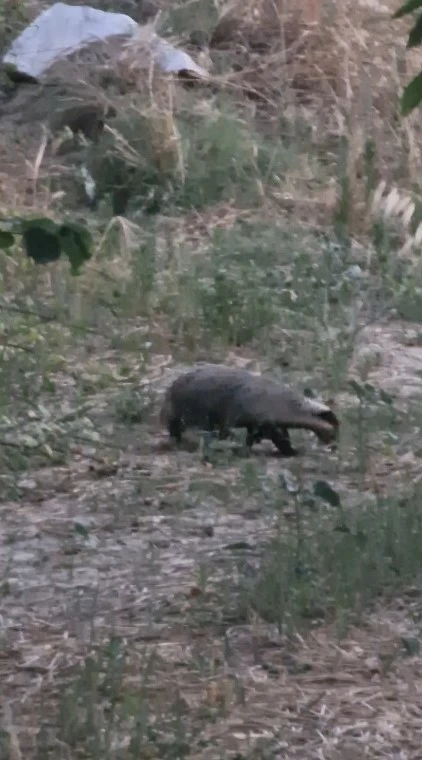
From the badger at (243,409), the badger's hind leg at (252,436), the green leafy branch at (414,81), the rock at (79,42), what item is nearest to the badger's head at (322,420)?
the badger at (243,409)

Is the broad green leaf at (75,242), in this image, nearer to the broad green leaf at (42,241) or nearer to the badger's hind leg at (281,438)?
the broad green leaf at (42,241)

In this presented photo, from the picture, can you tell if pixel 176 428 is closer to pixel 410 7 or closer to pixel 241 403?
pixel 241 403

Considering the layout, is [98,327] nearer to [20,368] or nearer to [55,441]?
[20,368]

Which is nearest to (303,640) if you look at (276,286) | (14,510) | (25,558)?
(25,558)

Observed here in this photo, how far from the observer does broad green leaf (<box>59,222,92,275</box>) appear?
2.88 meters

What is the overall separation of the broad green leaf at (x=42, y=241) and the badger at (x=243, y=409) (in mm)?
2291

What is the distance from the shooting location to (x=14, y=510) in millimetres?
4676

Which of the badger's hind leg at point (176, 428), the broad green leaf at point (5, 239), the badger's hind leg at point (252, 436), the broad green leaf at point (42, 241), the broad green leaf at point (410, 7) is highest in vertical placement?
the broad green leaf at point (410, 7)

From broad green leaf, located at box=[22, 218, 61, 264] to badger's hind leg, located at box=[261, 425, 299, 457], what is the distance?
91.7 inches

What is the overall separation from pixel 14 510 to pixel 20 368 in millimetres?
1284

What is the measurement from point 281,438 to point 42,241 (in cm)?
242

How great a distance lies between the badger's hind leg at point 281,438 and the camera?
202 inches

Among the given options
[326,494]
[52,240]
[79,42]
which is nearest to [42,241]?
[52,240]

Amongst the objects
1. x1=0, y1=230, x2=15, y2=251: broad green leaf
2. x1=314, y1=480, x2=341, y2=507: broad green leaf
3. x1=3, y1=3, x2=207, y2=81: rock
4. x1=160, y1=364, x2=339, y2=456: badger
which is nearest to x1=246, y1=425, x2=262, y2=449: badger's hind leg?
x1=160, y1=364, x2=339, y2=456: badger
